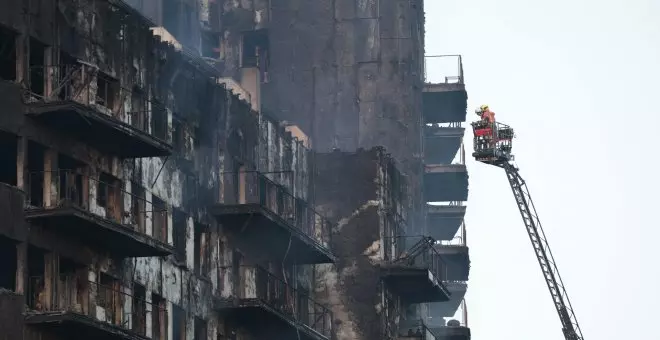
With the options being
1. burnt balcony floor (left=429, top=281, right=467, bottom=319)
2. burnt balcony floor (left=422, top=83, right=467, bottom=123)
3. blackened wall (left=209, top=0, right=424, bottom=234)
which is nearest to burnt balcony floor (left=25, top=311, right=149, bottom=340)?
blackened wall (left=209, top=0, right=424, bottom=234)

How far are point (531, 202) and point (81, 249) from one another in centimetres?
6596

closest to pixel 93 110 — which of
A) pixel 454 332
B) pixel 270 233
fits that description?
pixel 270 233

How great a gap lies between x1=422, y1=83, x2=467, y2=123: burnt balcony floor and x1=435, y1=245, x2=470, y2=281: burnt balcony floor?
7134 mm

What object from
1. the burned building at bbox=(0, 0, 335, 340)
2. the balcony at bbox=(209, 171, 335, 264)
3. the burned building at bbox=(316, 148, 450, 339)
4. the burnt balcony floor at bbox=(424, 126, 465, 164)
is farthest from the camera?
the burnt balcony floor at bbox=(424, 126, 465, 164)

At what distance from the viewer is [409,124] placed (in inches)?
3999

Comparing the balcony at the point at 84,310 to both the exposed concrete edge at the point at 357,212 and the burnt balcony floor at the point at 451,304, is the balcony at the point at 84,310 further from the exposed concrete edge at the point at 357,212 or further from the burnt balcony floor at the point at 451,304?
the burnt balcony floor at the point at 451,304

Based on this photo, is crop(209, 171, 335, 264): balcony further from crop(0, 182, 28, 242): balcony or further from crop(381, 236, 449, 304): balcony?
crop(0, 182, 28, 242): balcony

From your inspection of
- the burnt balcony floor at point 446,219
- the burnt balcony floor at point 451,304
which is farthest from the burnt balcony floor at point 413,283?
the burnt balcony floor at point 446,219

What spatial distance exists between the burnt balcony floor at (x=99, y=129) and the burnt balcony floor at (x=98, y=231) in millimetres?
2566

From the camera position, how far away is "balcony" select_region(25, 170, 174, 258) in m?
56.4

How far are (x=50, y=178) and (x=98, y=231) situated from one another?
7.14 feet

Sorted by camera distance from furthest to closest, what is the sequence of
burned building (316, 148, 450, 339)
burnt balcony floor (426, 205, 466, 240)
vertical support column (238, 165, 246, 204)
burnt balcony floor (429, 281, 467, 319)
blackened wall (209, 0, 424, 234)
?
burnt balcony floor (426, 205, 466, 240)
burnt balcony floor (429, 281, 467, 319)
blackened wall (209, 0, 424, 234)
burned building (316, 148, 450, 339)
vertical support column (238, 165, 246, 204)

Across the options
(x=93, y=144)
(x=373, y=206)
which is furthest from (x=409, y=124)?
(x=93, y=144)

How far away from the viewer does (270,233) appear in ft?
247
